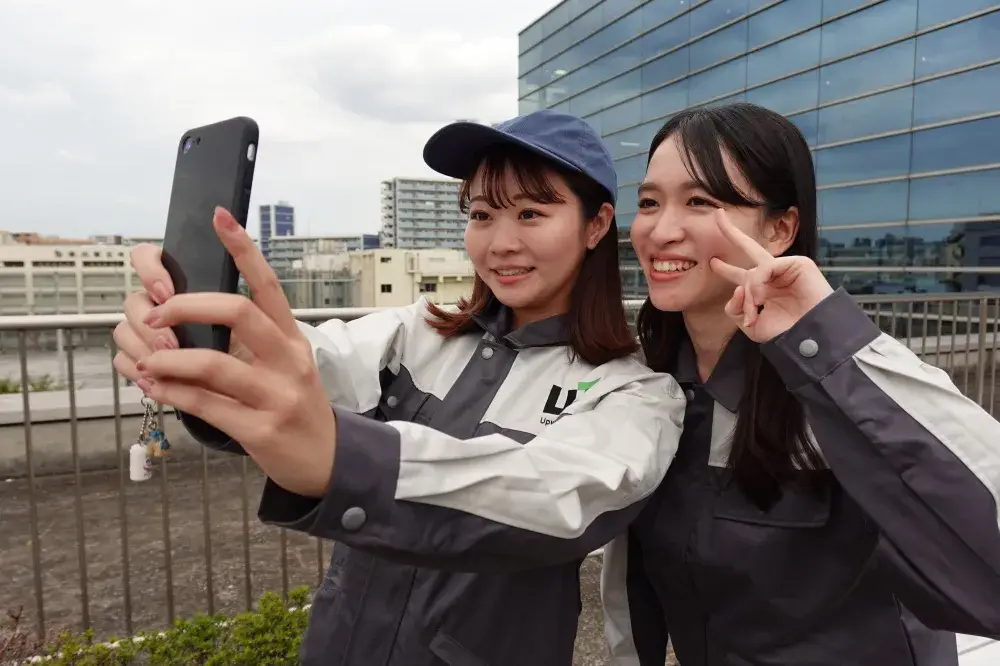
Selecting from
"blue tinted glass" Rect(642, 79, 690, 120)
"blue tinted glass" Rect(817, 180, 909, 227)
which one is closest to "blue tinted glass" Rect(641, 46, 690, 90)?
"blue tinted glass" Rect(642, 79, 690, 120)

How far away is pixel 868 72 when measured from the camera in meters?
13.1

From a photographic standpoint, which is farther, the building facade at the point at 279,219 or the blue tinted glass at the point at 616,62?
the building facade at the point at 279,219

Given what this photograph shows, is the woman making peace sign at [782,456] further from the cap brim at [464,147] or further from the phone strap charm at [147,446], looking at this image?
the phone strap charm at [147,446]

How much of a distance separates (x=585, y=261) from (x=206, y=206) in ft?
3.00

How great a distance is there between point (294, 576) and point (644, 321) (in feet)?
8.65

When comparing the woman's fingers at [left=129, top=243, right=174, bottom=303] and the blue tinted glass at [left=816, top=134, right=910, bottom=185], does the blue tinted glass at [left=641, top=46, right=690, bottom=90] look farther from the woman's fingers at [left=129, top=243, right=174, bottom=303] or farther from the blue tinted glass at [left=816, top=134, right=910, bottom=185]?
the woman's fingers at [left=129, top=243, right=174, bottom=303]

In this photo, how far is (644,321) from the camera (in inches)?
63.2

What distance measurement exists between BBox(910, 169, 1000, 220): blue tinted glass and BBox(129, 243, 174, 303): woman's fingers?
13.6 meters

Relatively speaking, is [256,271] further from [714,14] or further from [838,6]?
[714,14]

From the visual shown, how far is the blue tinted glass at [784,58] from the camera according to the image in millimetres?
14375

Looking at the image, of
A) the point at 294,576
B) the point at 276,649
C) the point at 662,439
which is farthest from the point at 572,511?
the point at 294,576

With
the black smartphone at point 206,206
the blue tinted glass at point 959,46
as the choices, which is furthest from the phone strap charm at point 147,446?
the blue tinted glass at point 959,46

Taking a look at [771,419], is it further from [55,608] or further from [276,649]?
[55,608]

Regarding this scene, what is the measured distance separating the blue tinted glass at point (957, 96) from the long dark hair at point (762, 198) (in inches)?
501
